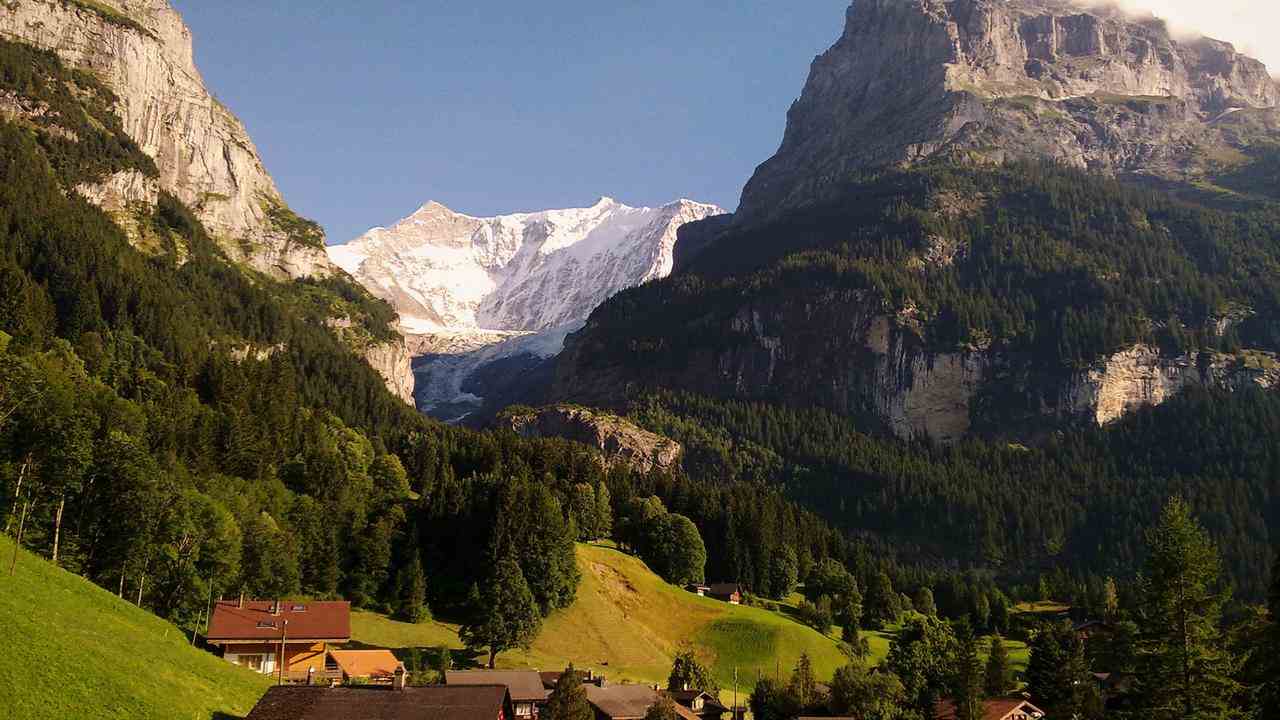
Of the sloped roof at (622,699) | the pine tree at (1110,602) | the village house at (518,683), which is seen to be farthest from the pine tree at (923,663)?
the village house at (518,683)

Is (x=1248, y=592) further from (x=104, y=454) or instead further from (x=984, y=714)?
(x=104, y=454)

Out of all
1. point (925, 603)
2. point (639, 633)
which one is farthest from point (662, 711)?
point (925, 603)

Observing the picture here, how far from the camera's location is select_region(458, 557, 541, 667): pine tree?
101 m

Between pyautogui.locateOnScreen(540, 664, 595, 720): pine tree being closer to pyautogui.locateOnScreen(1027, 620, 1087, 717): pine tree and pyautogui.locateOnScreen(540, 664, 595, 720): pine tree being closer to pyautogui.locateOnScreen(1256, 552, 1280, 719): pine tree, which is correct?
pyautogui.locateOnScreen(1027, 620, 1087, 717): pine tree

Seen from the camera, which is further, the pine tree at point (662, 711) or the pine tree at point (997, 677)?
the pine tree at point (997, 677)

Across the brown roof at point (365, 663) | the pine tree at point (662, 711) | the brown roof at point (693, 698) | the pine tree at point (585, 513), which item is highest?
the pine tree at point (585, 513)

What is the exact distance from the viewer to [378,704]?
2537 inches

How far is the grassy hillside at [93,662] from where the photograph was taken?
172ft

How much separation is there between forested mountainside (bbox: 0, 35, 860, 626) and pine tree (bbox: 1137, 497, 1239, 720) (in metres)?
66.1

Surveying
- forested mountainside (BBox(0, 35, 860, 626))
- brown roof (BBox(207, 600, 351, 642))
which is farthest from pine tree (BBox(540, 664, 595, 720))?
forested mountainside (BBox(0, 35, 860, 626))

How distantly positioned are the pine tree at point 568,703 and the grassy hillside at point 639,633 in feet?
75.7

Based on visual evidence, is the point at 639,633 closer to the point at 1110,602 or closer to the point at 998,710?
the point at 998,710

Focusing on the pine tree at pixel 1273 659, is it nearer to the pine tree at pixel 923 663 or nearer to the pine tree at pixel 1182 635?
the pine tree at pixel 1182 635

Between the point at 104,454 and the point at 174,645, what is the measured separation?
24037mm
